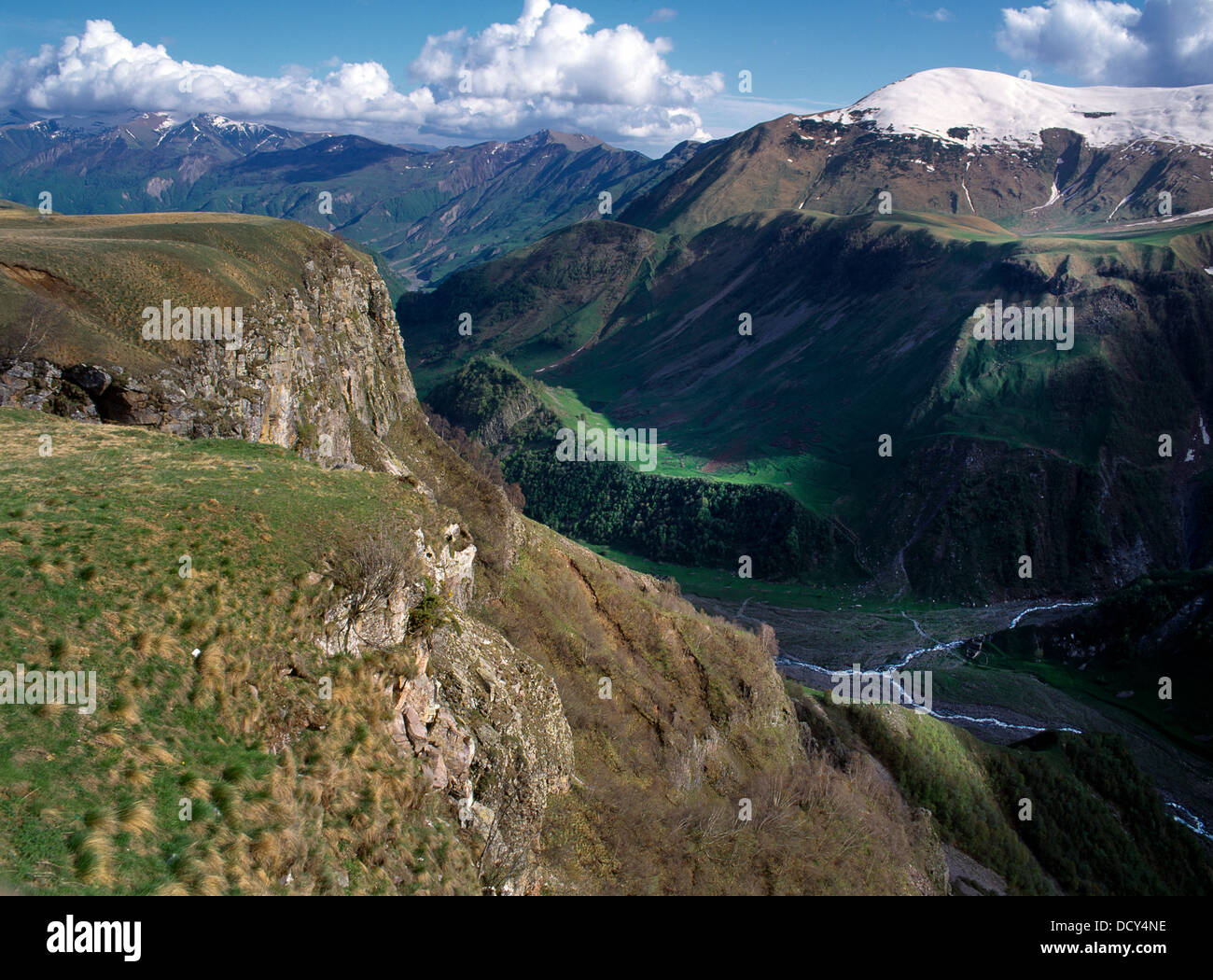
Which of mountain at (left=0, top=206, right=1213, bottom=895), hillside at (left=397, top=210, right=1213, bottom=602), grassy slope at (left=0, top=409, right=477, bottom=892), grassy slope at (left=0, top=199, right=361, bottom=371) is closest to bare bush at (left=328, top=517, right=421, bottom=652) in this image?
mountain at (left=0, top=206, right=1213, bottom=895)

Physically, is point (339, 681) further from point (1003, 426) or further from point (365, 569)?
point (1003, 426)

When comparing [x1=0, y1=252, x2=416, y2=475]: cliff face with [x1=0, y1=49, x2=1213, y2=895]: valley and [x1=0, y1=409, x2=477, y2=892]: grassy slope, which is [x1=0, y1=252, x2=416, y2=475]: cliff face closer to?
[x1=0, y1=49, x2=1213, y2=895]: valley

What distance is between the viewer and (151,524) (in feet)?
65.5

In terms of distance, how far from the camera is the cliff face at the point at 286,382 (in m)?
33.0

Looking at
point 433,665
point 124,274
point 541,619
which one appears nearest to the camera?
point 433,665

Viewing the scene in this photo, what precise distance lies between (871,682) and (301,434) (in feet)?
229

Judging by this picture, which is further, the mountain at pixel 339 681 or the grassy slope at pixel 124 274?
the grassy slope at pixel 124 274

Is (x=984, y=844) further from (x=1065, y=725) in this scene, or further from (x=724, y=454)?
(x=724, y=454)

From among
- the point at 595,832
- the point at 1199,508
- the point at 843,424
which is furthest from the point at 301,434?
the point at 1199,508

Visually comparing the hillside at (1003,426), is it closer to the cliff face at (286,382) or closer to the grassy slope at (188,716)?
the cliff face at (286,382)

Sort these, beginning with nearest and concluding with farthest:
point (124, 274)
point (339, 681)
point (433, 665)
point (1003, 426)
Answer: point (339, 681), point (433, 665), point (124, 274), point (1003, 426)

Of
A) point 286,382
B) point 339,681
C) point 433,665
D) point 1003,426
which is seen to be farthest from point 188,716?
point 1003,426

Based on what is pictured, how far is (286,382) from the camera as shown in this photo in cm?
4409

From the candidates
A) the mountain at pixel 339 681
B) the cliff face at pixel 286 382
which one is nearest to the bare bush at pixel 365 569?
the mountain at pixel 339 681
